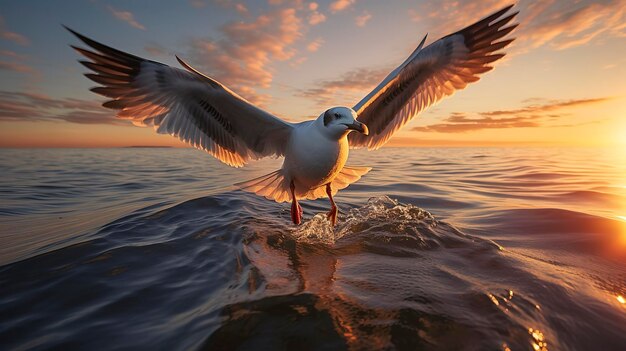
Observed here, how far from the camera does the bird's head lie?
4070 millimetres

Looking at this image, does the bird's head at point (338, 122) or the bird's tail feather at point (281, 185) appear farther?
the bird's tail feather at point (281, 185)

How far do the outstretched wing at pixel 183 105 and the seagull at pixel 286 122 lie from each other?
0.01 metres

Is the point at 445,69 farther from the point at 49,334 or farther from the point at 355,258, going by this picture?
the point at 49,334

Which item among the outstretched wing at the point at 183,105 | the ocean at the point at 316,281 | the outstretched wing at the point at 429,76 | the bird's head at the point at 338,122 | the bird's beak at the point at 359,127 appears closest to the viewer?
the ocean at the point at 316,281

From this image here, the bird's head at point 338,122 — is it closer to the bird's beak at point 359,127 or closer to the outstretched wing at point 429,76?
the bird's beak at point 359,127

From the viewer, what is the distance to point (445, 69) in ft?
19.3

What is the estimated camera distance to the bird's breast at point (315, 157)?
4379 millimetres

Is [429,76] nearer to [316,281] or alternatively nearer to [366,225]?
[366,225]

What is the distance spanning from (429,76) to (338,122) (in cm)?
274

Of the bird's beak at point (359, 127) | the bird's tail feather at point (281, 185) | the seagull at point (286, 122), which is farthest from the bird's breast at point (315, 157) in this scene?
the bird's tail feather at point (281, 185)

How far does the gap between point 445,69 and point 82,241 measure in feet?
19.9

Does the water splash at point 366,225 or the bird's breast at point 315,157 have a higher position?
the bird's breast at point 315,157

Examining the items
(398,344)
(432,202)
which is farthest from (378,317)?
(432,202)

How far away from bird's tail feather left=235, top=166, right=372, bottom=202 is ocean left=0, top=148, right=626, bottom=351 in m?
0.41
